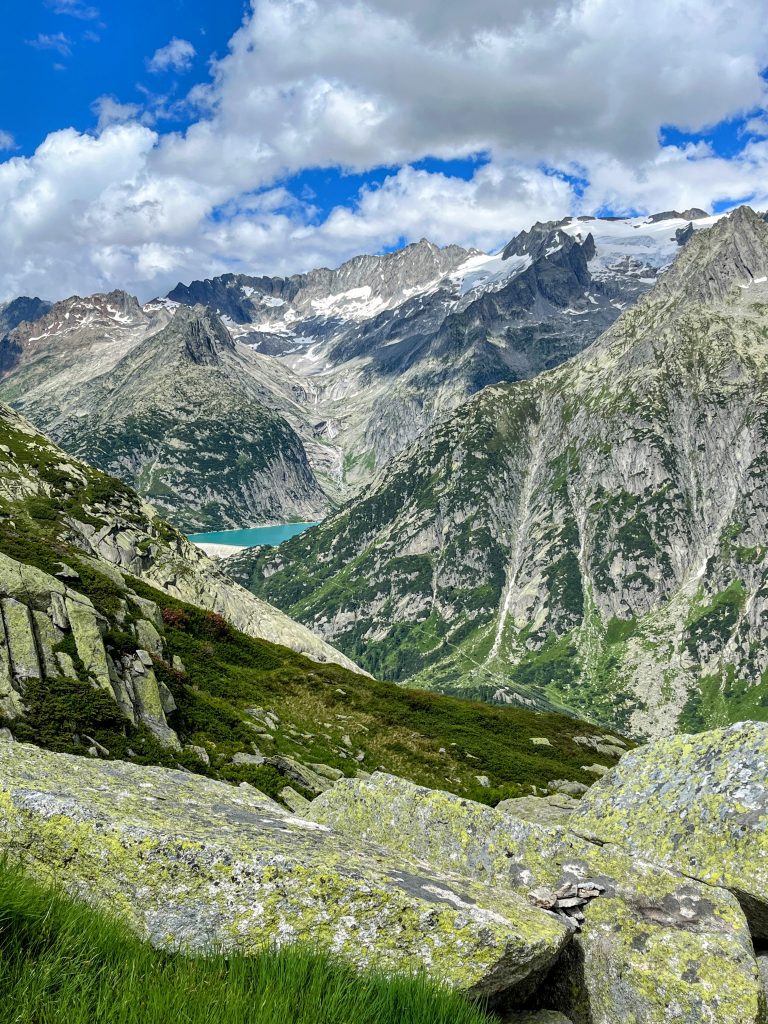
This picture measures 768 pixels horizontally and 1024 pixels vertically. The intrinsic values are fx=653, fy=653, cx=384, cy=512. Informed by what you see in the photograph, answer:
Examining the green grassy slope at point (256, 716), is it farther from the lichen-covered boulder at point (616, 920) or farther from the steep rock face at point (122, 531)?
the lichen-covered boulder at point (616, 920)

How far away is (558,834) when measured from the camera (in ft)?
35.3

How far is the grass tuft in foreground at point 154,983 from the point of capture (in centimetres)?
405

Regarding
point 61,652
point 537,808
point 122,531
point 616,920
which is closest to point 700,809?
point 616,920

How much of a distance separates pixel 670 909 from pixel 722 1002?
4.52ft

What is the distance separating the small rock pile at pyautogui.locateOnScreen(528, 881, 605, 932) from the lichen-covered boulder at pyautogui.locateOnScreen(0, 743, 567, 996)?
101cm

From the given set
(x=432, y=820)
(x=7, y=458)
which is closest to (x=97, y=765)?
(x=432, y=820)

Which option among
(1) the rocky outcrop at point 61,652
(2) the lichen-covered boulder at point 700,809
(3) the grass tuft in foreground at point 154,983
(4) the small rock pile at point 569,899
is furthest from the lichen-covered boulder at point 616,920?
(1) the rocky outcrop at point 61,652

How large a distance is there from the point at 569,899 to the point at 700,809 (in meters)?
4.03

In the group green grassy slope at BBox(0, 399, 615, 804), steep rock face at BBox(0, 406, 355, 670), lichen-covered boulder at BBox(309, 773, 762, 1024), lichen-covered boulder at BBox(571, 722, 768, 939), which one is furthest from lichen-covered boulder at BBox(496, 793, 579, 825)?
steep rock face at BBox(0, 406, 355, 670)

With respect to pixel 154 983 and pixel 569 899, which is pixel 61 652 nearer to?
pixel 569 899

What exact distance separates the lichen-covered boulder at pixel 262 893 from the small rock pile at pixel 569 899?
3.30ft

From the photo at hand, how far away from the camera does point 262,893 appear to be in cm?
672

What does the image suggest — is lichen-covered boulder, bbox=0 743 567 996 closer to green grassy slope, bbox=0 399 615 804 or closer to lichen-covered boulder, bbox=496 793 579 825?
green grassy slope, bbox=0 399 615 804

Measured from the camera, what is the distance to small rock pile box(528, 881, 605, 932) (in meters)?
8.97
